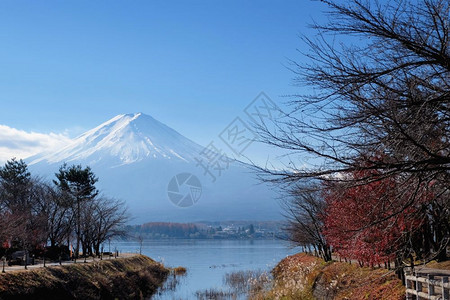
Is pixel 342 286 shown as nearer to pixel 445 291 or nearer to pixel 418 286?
pixel 418 286

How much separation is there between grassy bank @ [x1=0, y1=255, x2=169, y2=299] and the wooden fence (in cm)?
1919

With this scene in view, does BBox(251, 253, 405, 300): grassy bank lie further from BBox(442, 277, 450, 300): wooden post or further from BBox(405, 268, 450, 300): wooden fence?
BBox(442, 277, 450, 300): wooden post

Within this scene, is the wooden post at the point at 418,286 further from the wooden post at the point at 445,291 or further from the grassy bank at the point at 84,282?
the grassy bank at the point at 84,282

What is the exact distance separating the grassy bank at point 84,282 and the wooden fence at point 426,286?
1919 cm

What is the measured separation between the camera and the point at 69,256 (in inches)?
2034

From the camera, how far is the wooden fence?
14.6 meters

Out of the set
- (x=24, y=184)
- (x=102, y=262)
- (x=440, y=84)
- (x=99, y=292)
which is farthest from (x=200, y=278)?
(x=440, y=84)

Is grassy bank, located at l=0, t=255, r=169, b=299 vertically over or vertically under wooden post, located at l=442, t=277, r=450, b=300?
under

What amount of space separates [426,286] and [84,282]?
25203 millimetres

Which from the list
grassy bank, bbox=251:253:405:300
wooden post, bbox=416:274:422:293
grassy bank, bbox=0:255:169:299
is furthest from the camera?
grassy bank, bbox=0:255:169:299

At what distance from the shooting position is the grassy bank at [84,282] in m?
27.7

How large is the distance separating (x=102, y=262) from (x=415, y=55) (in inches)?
1628

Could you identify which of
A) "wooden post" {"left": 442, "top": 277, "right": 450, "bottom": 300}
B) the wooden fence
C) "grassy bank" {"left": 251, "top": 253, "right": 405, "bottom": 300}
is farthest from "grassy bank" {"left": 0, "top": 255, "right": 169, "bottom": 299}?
"wooden post" {"left": 442, "top": 277, "right": 450, "bottom": 300}

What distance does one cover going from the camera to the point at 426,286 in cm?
1684
